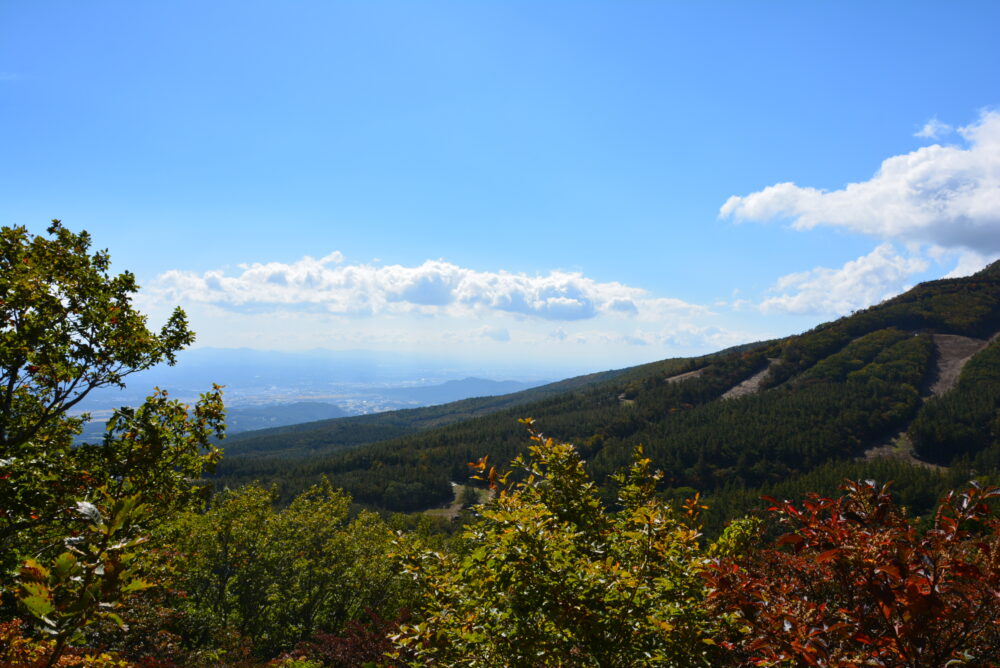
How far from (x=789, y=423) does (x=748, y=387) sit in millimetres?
36586

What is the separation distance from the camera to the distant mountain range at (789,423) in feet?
353

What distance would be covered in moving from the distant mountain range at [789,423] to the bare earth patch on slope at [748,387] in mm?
706

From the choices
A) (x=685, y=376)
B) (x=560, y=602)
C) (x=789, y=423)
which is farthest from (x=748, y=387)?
(x=560, y=602)

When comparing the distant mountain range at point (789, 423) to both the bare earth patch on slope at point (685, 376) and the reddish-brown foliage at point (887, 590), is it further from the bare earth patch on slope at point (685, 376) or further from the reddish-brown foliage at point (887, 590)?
the reddish-brown foliage at point (887, 590)

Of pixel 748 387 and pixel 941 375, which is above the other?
pixel 748 387

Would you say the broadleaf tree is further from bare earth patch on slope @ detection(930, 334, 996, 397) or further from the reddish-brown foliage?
bare earth patch on slope @ detection(930, 334, 996, 397)

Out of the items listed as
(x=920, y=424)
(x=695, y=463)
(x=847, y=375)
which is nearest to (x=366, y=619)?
(x=695, y=463)

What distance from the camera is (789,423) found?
12319 centimetres

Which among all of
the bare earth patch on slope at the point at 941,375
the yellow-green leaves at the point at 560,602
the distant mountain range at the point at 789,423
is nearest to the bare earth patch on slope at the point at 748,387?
the distant mountain range at the point at 789,423

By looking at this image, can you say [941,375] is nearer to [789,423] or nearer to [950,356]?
[950,356]

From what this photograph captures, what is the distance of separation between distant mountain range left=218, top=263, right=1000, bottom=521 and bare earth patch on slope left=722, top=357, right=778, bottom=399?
706 mm

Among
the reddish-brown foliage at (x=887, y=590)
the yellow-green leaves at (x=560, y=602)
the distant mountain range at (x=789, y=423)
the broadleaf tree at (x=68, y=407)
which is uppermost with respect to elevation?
the broadleaf tree at (x=68, y=407)

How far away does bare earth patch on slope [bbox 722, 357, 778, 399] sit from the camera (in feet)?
509

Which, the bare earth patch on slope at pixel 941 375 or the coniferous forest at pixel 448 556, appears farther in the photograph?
the bare earth patch on slope at pixel 941 375
